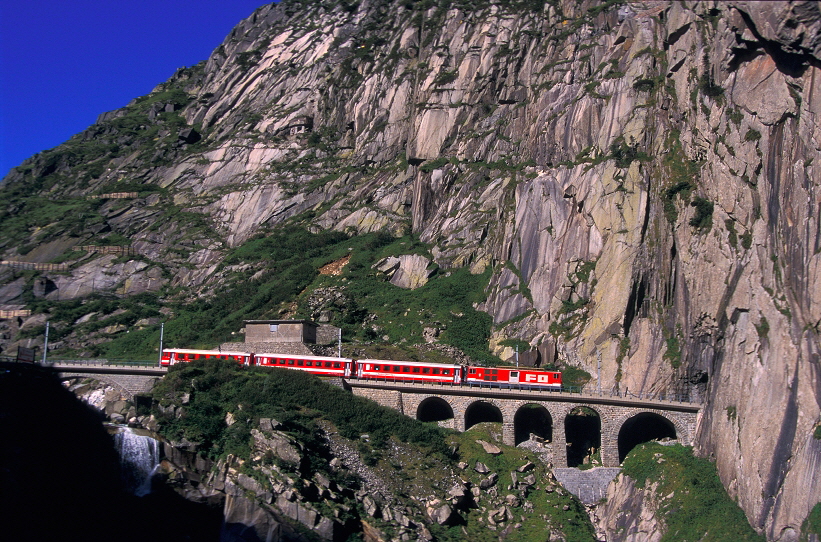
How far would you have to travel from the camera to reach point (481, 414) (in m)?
67.9

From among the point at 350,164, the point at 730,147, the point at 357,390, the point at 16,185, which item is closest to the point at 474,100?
the point at 350,164

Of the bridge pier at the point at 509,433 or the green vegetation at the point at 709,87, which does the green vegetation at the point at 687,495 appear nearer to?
the bridge pier at the point at 509,433

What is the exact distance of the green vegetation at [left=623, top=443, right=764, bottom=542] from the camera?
171 feet

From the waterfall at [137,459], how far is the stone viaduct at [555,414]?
1779cm

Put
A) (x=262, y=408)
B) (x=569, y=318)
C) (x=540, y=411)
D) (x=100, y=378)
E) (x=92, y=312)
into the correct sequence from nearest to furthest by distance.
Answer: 1. (x=262, y=408)
2. (x=100, y=378)
3. (x=540, y=411)
4. (x=569, y=318)
5. (x=92, y=312)

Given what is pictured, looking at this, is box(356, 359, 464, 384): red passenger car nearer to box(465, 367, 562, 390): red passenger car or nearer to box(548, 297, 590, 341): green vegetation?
box(465, 367, 562, 390): red passenger car

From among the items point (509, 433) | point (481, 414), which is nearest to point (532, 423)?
point (509, 433)

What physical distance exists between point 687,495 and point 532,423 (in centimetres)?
1522

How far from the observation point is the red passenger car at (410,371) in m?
66.2

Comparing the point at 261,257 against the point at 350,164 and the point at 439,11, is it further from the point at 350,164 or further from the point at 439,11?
the point at 439,11

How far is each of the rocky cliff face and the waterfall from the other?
35.5 meters

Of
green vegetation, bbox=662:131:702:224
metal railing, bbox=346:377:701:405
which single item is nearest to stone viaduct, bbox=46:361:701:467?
metal railing, bbox=346:377:701:405

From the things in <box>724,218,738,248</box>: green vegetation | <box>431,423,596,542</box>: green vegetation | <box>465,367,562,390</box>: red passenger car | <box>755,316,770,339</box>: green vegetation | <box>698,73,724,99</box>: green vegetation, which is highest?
<box>698,73,724,99</box>: green vegetation

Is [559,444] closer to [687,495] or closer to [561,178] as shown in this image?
[687,495]
